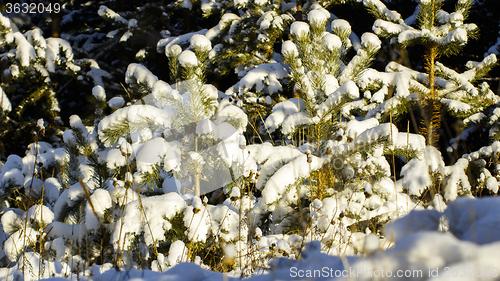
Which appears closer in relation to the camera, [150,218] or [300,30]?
[150,218]

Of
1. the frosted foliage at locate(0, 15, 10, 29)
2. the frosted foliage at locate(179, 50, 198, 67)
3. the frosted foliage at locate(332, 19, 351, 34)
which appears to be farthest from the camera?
the frosted foliage at locate(0, 15, 10, 29)

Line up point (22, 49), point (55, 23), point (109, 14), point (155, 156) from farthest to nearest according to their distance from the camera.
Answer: point (55, 23) < point (109, 14) < point (22, 49) < point (155, 156)

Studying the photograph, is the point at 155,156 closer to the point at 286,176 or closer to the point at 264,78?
the point at 286,176

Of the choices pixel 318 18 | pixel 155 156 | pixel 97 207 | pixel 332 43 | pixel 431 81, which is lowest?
pixel 97 207

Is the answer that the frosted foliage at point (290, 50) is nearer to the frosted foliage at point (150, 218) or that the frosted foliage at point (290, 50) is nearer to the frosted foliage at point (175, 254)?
the frosted foliage at point (150, 218)

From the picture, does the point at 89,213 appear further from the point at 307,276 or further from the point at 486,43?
the point at 486,43

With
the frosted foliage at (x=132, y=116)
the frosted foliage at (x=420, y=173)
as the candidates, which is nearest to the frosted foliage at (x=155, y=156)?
the frosted foliage at (x=132, y=116)

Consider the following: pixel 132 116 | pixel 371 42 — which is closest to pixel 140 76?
pixel 132 116

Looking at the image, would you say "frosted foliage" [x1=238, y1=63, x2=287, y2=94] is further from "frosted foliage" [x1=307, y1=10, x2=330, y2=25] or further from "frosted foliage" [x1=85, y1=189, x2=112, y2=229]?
"frosted foliage" [x1=85, y1=189, x2=112, y2=229]

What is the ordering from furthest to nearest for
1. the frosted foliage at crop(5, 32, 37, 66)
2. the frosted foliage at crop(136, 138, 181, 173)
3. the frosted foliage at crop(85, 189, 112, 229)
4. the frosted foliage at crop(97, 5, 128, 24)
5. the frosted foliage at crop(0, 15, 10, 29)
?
the frosted foliage at crop(97, 5, 128, 24)
the frosted foliage at crop(5, 32, 37, 66)
the frosted foliage at crop(0, 15, 10, 29)
the frosted foliage at crop(136, 138, 181, 173)
the frosted foliage at crop(85, 189, 112, 229)

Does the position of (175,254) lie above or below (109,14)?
below

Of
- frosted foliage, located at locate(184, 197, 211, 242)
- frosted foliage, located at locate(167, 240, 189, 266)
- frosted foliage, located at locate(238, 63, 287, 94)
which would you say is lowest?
frosted foliage, located at locate(184, 197, 211, 242)

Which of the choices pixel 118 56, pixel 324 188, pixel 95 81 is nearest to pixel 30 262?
pixel 324 188

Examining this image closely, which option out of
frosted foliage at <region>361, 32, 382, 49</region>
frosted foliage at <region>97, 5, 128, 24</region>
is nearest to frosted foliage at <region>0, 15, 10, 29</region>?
frosted foliage at <region>97, 5, 128, 24</region>
